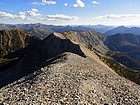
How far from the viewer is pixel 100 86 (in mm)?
36250

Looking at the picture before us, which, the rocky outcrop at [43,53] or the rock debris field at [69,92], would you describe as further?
the rocky outcrop at [43,53]

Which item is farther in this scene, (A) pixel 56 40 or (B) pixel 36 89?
(A) pixel 56 40

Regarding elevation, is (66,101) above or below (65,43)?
above

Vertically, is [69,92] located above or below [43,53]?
above

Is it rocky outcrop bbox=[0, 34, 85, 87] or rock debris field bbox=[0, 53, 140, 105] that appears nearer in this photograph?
rock debris field bbox=[0, 53, 140, 105]

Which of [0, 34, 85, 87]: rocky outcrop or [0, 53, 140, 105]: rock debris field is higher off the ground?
[0, 53, 140, 105]: rock debris field

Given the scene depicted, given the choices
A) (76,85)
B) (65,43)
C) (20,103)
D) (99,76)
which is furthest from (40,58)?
(20,103)

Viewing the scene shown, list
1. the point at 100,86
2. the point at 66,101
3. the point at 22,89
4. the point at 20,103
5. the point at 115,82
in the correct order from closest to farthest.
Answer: the point at 20,103 → the point at 66,101 → the point at 22,89 → the point at 100,86 → the point at 115,82

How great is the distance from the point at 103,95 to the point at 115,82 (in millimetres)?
9022

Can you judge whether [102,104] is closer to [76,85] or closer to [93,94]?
[93,94]

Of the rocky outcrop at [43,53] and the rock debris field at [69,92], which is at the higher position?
the rock debris field at [69,92]

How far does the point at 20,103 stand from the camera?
25.5 metres

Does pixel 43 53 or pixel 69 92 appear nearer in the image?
pixel 69 92

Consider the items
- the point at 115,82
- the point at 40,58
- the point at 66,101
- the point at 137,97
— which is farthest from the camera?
the point at 40,58
